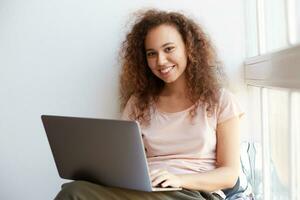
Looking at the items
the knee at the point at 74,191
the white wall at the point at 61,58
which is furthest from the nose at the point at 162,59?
the knee at the point at 74,191

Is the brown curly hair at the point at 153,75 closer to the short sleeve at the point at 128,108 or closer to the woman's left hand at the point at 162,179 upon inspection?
the short sleeve at the point at 128,108

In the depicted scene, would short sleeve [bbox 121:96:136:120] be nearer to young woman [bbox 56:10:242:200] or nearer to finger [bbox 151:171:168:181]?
young woman [bbox 56:10:242:200]

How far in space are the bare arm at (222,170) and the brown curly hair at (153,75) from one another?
0.30 feet

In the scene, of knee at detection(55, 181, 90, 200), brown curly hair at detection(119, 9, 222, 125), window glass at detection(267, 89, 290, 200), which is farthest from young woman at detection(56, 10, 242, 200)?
knee at detection(55, 181, 90, 200)

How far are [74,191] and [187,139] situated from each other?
1.43 feet

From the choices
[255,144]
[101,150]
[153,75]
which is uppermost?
[153,75]

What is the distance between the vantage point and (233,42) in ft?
5.55

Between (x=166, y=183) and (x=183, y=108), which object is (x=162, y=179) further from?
(x=183, y=108)

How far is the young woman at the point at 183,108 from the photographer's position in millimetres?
1365

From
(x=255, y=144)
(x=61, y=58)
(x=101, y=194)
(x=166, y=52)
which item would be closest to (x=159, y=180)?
(x=101, y=194)

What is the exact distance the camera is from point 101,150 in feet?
3.75

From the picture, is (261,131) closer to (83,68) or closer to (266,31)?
(266,31)

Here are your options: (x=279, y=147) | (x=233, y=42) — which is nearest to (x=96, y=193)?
(x=279, y=147)

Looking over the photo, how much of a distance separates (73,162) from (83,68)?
1.93ft
